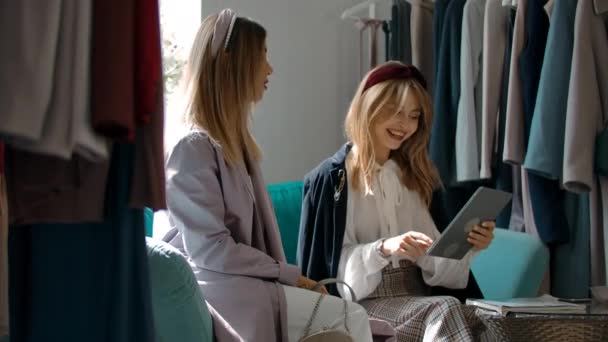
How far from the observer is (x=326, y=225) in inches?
75.7

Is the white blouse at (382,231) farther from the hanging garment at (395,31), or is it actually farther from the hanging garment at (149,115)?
the hanging garment at (149,115)

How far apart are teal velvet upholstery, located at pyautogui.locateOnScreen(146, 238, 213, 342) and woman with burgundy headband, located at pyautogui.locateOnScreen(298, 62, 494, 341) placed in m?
0.66

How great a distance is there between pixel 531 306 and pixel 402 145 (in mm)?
594

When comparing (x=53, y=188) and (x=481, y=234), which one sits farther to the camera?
(x=481, y=234)

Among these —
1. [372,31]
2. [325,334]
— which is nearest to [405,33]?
[372,31]

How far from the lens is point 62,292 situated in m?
0.95

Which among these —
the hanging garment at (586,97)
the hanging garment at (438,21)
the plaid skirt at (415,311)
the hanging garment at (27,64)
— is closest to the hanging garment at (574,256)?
the hanging garment at (586,97)

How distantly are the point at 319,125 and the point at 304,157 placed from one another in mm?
149

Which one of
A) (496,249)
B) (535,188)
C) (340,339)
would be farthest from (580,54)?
(340,339)

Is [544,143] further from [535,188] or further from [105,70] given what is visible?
[105,70]

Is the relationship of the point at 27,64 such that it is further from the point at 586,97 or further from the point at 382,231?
the point at 586,97

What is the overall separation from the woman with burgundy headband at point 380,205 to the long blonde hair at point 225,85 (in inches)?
15.7

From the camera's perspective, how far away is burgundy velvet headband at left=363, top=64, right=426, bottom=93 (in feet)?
6.56

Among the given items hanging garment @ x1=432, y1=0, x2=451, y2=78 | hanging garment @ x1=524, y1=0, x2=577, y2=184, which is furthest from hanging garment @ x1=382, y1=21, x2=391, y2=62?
hanging garment @ x1=524, y1=0, x2=577, y2=184
